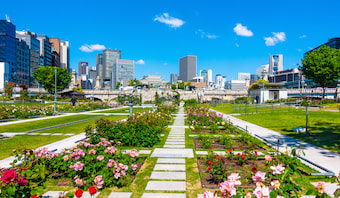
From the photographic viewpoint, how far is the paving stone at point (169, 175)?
5.01m

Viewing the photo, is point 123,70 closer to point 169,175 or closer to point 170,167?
point 170,167

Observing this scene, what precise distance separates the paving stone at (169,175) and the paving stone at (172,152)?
5.47ft

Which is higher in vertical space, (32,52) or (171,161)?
(32,52)

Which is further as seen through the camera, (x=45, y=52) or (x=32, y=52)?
(x=45, y=52)

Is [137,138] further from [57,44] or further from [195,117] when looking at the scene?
[57,44]

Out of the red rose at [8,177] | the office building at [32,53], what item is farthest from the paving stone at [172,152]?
the office building at [32,53]

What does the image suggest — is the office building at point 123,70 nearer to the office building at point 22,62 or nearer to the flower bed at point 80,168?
the office building at point 22,62

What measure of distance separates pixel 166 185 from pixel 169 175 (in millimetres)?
594

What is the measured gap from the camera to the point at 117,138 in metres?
8.68

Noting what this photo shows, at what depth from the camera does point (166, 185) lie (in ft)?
15.1

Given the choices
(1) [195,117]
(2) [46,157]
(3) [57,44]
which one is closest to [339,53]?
(1) [195,117]

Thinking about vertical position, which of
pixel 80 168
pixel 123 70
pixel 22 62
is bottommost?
pixel 80 168

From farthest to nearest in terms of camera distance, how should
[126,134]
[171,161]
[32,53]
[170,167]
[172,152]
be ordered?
[32,53]
[126,134]
[172,152]
[171,161]
[170,167]

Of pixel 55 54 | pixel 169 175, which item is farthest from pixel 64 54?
pixel 169 175
